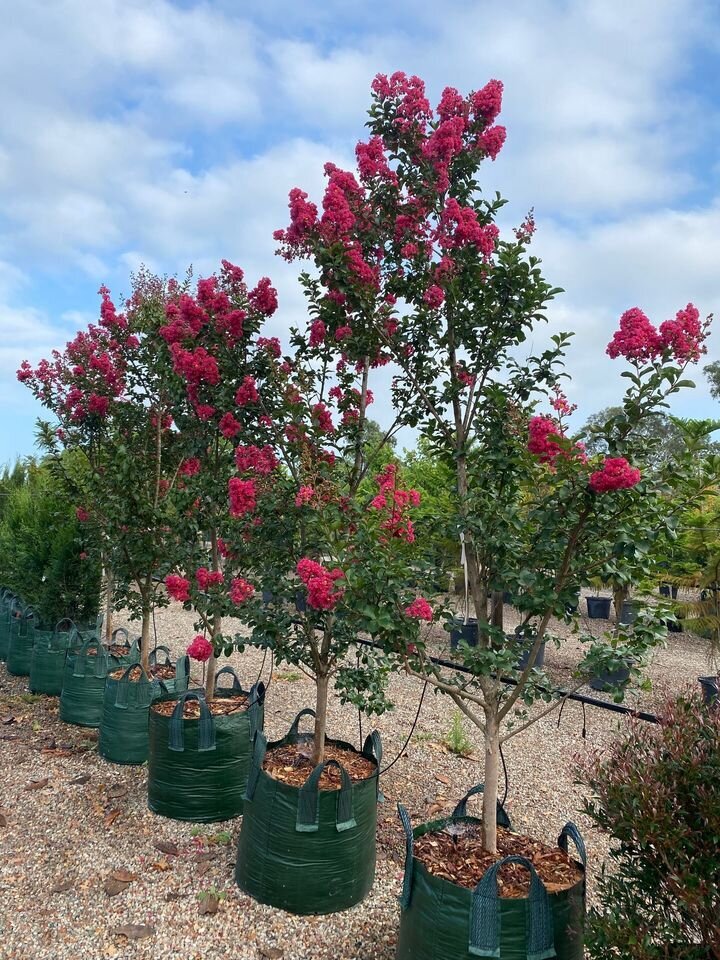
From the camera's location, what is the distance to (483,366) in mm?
2945

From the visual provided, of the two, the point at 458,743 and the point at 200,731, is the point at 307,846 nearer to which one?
the point at 200,731

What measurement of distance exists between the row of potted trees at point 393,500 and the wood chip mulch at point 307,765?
0.02 metres

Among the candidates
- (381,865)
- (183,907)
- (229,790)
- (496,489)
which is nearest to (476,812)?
(381,865)

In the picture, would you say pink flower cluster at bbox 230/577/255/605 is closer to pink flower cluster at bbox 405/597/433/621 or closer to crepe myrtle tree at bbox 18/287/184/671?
pink flower cluster at bbox 405/597/433/621

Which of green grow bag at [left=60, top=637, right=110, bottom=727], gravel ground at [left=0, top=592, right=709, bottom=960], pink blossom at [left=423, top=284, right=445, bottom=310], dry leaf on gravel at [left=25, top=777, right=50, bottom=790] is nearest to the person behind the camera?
gravel ground at [left=0, top=592, right=709, bottom=960]

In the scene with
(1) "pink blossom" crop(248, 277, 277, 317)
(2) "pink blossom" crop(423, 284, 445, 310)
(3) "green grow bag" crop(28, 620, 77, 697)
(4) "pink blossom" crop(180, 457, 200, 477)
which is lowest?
(3) "green grow bag" crop(28, 620, 77, 697)

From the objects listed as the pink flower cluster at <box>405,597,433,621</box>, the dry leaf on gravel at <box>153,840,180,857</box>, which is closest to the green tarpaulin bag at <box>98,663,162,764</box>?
the dry leaf on gravel at <box>153,840,180,857</box>

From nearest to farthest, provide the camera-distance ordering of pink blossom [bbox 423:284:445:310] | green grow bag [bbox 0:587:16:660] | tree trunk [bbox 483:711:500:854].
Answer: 1. tree trunk [bbox 483:711:500:854]
2. pink blossom [bbox 423:284:445:310]
3. green grow bag [bbox 0:587:16:660]

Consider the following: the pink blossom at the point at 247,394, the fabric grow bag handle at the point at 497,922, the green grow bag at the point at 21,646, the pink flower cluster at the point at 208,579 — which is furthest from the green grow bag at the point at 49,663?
the fabric grow bag handle at the point at 497,922

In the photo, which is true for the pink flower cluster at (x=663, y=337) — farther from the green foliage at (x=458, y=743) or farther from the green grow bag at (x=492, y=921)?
the green foliage at (x=458, y=743)

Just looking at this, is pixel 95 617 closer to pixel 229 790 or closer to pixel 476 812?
pixel 229 790

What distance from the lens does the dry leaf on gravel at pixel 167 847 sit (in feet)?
10.9

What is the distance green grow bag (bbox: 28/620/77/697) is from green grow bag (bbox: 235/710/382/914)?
372 centimetres

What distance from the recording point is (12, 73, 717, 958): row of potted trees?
230 cm
